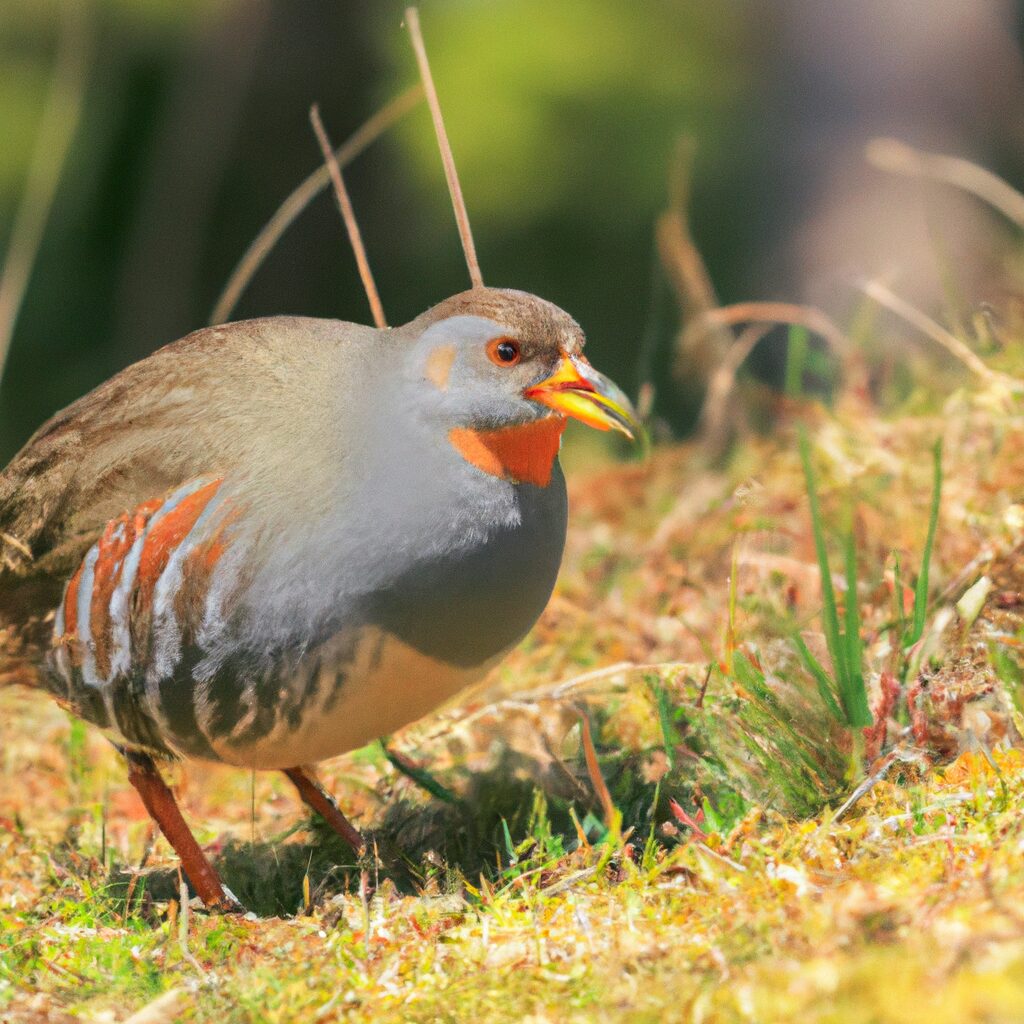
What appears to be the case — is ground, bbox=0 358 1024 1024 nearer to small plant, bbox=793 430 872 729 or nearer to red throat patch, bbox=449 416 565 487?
small plant, bbox=793 430 872 729

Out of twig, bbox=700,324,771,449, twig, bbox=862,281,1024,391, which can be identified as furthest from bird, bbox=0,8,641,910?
twig, bbox=700,324,771,449

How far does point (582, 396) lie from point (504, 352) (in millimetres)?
173

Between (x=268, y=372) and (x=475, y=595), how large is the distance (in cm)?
69

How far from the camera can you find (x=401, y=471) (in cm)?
279

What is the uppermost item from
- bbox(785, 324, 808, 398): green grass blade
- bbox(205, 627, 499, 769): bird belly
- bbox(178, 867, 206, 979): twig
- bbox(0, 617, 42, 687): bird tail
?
bbox(785, 324, 808, 398): green grass blade

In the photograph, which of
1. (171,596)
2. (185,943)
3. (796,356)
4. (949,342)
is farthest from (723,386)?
(185,943)

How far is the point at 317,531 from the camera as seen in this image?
277 cm

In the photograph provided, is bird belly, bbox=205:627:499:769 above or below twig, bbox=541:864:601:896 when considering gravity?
above

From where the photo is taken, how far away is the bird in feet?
9.02

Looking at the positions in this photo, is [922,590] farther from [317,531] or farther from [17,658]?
[17,658]

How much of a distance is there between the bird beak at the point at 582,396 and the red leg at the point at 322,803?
3.57 feet

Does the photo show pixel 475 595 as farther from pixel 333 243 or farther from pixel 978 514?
pixel 333 243

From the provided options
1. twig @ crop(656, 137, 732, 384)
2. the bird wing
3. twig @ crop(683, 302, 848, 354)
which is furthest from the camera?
twig @ crop(656, 137, 732, 384)

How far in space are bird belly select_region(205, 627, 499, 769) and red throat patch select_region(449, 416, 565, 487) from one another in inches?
14.5
